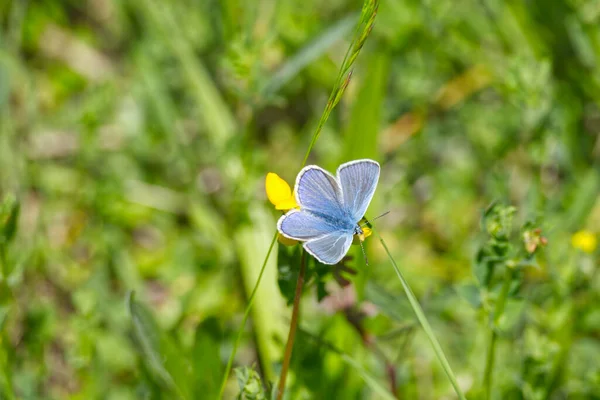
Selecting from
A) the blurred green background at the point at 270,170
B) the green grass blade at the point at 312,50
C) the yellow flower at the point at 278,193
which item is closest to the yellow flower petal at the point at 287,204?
the yellow flower at the point at 278,193

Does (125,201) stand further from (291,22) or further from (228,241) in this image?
(291,22)

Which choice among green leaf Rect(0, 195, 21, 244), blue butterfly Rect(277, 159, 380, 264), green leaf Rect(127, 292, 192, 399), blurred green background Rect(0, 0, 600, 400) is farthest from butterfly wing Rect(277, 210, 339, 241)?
green leaf Rect(0, 195, 21, 244)

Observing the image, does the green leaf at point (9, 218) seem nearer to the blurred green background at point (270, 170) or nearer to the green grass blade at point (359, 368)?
the blurred green background at point (270, 170)

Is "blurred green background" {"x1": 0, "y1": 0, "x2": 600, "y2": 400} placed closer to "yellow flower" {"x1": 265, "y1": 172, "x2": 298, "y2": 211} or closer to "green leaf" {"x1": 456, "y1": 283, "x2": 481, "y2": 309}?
"green leaf" {"x1": 456, "y1": 283, "x2": 481, "y2": 309}

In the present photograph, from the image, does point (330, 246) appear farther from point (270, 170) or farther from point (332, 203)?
point (270, 170)

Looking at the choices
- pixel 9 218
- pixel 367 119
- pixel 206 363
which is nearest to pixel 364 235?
pixel 206 363

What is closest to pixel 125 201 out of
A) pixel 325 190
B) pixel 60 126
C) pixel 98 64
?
pixel 60 126
